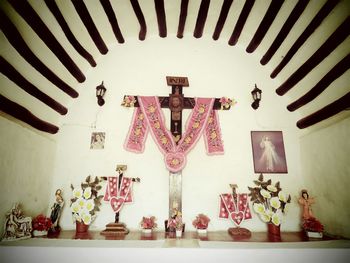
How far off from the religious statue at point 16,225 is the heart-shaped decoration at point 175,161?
2350 mm

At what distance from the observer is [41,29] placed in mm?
3027

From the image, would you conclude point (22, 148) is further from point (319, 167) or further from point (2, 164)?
point (319, 167)

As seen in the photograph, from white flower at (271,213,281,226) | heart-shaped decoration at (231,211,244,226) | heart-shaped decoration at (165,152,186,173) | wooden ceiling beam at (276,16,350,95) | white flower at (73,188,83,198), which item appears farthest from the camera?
heart-shaped decoration at (165,152,186,173)

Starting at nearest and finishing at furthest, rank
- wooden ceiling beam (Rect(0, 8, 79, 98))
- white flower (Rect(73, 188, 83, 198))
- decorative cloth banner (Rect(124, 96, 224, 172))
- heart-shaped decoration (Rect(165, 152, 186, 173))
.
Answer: wooden ceiling beam (Rect(0, 8, 79, 98)) → white flower (Rect(73, 188, 83, 198)) → heart-shaped decoration (Rect(165, 152, 186, 173)) → decorative cloth banner (Rect(124, 96, 224, 172))

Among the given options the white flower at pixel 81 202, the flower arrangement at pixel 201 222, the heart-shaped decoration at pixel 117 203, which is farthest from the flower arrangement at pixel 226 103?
the white flower at pixel 81 202

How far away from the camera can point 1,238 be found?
9.59 ft

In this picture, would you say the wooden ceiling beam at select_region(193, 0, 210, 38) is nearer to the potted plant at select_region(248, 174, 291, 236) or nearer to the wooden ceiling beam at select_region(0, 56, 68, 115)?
the wooden ceiling beam at select_region(0, 56, 68, 115)

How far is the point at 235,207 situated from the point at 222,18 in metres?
3.59

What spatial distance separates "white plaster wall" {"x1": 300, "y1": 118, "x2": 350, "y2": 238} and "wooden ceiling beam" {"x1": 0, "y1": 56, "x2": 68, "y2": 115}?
4.92 meters

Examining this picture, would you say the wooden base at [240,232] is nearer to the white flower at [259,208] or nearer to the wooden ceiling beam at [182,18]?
the white flower at [259,208]

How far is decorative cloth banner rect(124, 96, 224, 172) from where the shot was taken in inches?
155

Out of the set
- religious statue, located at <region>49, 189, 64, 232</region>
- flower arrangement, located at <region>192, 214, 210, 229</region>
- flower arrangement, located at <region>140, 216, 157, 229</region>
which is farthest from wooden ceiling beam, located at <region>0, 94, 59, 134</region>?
flower arrangement, located at <region>192, 214, 210, 229</region>

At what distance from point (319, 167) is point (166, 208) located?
9.48 ft

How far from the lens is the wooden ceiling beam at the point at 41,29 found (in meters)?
2.68
